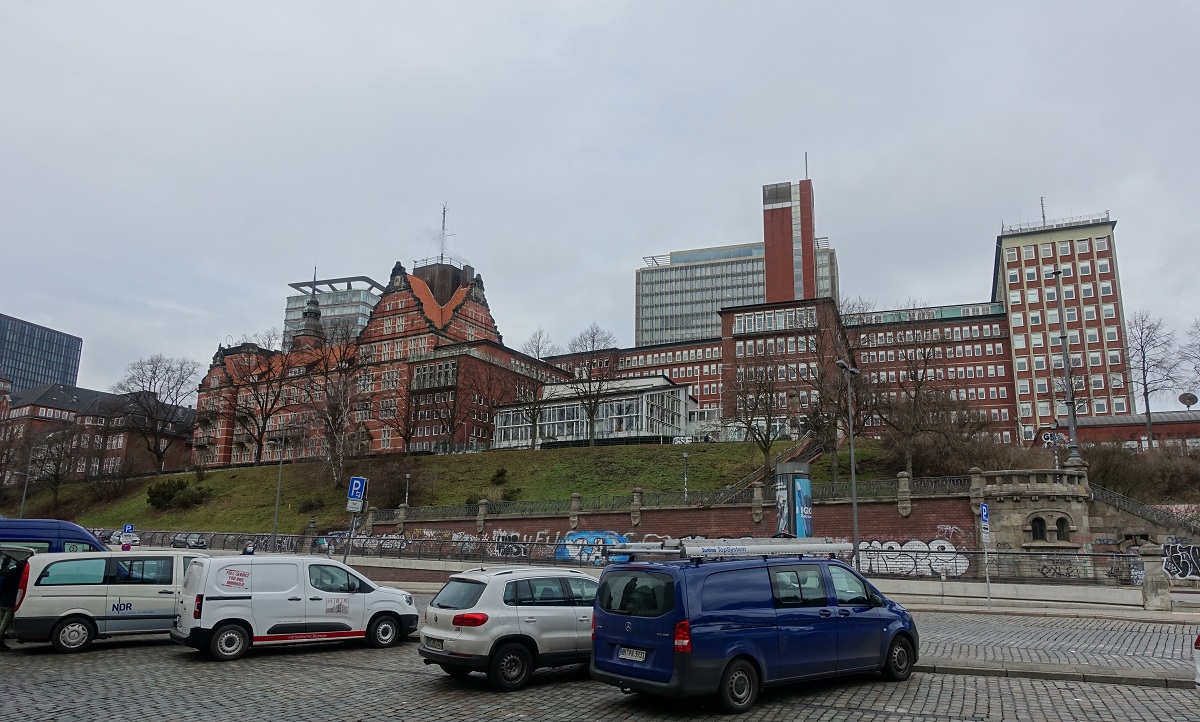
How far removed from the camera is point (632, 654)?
9062 millimetres

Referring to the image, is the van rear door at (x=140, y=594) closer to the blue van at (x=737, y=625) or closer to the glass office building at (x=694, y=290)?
the blue van at (x=737, y=625)

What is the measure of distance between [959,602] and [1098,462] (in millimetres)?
25120

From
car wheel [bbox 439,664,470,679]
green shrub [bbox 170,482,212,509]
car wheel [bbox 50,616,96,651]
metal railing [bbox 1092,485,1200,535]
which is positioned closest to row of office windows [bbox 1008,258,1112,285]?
metal railing [bbox 1092,485,1200,535]

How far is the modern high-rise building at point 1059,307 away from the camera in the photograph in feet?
311

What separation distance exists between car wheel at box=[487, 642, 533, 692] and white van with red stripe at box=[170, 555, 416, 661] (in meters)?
4.84

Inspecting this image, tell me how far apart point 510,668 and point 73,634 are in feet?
28.9

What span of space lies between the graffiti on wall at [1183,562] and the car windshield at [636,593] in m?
28.4

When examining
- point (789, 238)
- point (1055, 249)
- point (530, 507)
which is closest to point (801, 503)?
point (530, 507)

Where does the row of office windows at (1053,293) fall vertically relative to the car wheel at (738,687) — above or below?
above

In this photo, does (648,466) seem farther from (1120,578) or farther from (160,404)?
(160,404)

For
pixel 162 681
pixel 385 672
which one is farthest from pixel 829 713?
pixel 162 681

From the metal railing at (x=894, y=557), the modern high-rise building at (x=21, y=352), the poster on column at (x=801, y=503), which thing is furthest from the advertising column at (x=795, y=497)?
the modern high-rise building at (x=21, y=352)

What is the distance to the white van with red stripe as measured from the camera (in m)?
13.1

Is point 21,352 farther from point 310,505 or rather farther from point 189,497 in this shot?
point 310,505
